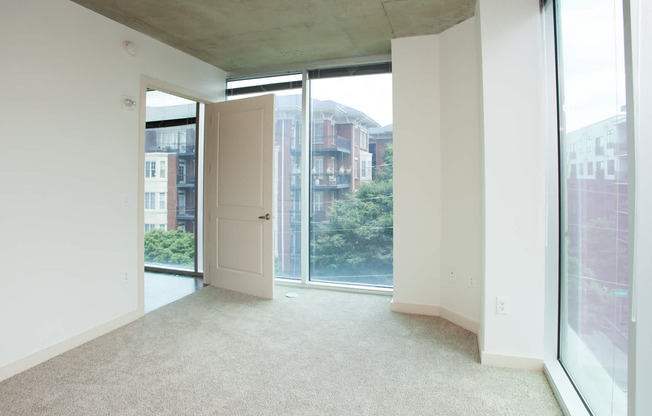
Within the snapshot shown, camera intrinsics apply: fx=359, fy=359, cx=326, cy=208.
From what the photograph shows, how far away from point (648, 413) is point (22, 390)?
2994 mm

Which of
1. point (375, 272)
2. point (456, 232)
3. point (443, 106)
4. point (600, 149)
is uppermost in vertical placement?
point (443, 106)

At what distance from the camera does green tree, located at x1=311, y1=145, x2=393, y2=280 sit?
3996mm

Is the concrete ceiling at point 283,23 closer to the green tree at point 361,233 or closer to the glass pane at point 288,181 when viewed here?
the glass pane at point 288,181

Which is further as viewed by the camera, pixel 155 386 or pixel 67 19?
pixel 67 19

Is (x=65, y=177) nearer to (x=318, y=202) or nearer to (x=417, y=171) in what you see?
(x=318, y=202)

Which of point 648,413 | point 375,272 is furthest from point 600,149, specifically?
point 375,272

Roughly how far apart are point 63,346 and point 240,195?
83.1 inches

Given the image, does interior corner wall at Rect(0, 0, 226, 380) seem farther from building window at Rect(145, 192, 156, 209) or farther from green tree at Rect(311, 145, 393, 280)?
building window at Rect(145, 192, 156, 209)

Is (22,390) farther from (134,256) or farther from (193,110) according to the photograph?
(193,110)

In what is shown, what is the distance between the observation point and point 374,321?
3219 mm

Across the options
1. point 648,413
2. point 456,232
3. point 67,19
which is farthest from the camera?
point 456,232

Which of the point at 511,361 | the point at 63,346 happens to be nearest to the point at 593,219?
the point at 511,361

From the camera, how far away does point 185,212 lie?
506 cm

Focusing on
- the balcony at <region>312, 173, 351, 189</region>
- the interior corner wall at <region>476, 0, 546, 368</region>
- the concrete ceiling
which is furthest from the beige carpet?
the concrete ceiling
